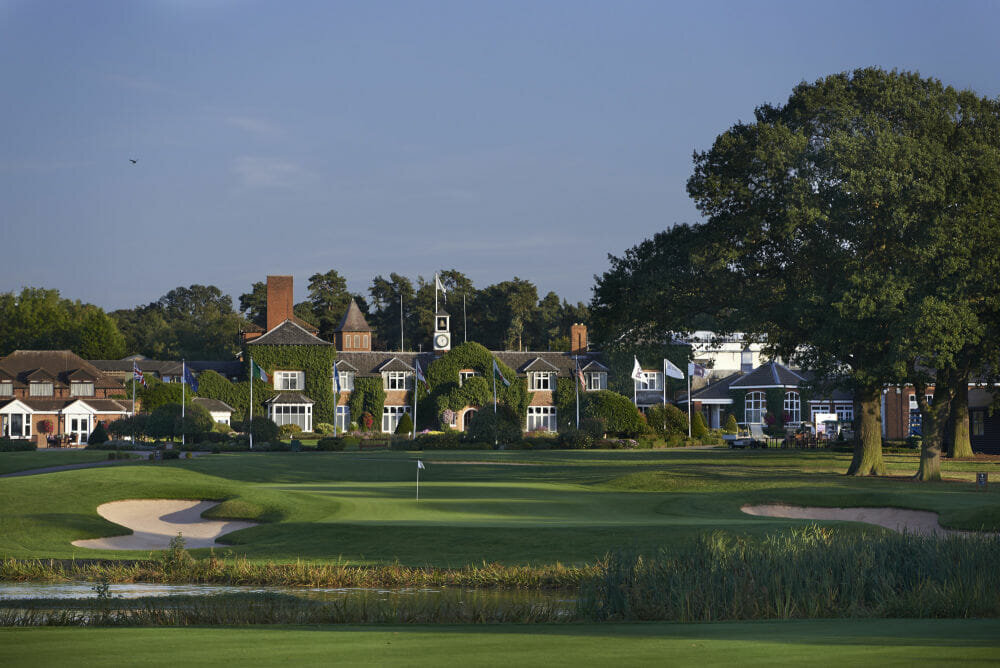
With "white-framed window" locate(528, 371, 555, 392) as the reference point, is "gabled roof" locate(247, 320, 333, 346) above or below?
above

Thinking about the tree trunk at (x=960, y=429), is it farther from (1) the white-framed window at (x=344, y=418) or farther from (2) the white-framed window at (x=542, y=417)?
(1) the white-framed window at (x=344, y=418)

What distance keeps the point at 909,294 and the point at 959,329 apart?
2.11 meters

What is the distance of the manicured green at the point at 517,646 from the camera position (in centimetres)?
996

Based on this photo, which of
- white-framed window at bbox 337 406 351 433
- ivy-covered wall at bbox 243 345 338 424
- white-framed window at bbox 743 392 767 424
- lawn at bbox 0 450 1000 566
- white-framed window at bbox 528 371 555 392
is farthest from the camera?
white-framed window at bbox 528 371 555 392

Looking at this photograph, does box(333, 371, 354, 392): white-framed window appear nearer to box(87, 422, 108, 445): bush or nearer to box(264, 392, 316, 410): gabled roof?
box(264, 392, 316, 410): gabled roof

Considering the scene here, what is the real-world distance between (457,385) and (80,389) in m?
32.4

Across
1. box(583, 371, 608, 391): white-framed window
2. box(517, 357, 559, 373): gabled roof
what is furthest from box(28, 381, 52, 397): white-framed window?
box(583, 371, 608, 391): white-framed window

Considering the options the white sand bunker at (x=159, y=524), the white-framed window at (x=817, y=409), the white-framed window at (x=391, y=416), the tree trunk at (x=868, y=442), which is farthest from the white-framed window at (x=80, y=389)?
the tree trunk at (x=868, y=442)

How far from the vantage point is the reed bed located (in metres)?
19.9

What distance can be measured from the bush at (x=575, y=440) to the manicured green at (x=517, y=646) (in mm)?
56342

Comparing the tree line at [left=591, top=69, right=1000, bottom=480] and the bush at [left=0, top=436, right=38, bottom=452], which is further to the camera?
the bush at [left=0, top=436, right=38, bottom=452]

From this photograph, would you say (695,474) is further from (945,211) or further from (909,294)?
(945,211)

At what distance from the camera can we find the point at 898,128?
39406 mm

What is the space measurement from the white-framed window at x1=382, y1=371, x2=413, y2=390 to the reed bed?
70.5m
